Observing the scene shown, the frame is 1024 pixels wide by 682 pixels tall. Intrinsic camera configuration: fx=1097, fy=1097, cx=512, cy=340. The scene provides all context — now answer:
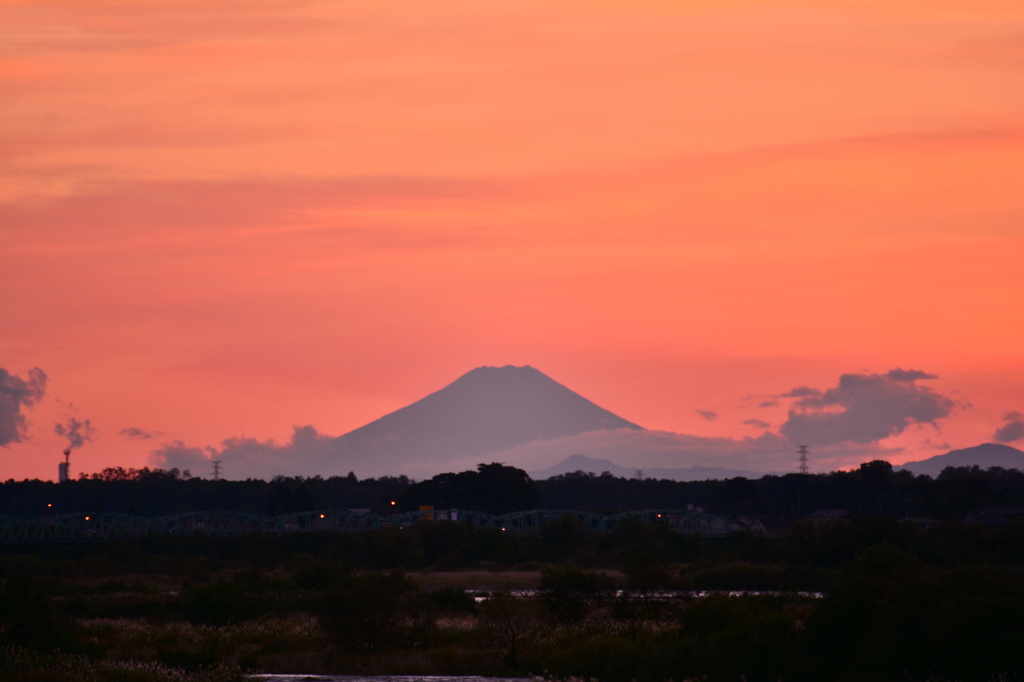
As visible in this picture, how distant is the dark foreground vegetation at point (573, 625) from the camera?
111 ft

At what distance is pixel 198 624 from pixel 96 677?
76.6ft

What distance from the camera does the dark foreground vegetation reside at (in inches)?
1326

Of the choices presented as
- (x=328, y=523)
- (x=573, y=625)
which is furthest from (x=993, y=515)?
(x=573, y=625)

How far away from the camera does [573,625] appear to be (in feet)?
193

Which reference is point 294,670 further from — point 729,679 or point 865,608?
point 865,608

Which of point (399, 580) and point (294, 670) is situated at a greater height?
point (399, 580)

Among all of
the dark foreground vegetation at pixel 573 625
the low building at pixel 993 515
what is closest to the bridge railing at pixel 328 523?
the low building at pixel 993 515

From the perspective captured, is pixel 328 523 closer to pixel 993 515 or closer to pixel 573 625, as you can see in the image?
pixel 993 515

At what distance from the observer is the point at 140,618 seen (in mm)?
68312

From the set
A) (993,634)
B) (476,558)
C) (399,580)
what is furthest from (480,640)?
(476,558)

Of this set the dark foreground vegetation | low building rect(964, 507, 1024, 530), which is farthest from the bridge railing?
the dark foreground vegetation

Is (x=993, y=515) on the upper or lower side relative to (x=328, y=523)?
upper

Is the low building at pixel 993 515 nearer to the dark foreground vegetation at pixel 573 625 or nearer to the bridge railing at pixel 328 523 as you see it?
the bridge railing at pixel 328 523

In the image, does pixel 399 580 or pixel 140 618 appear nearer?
pixel 399 580
